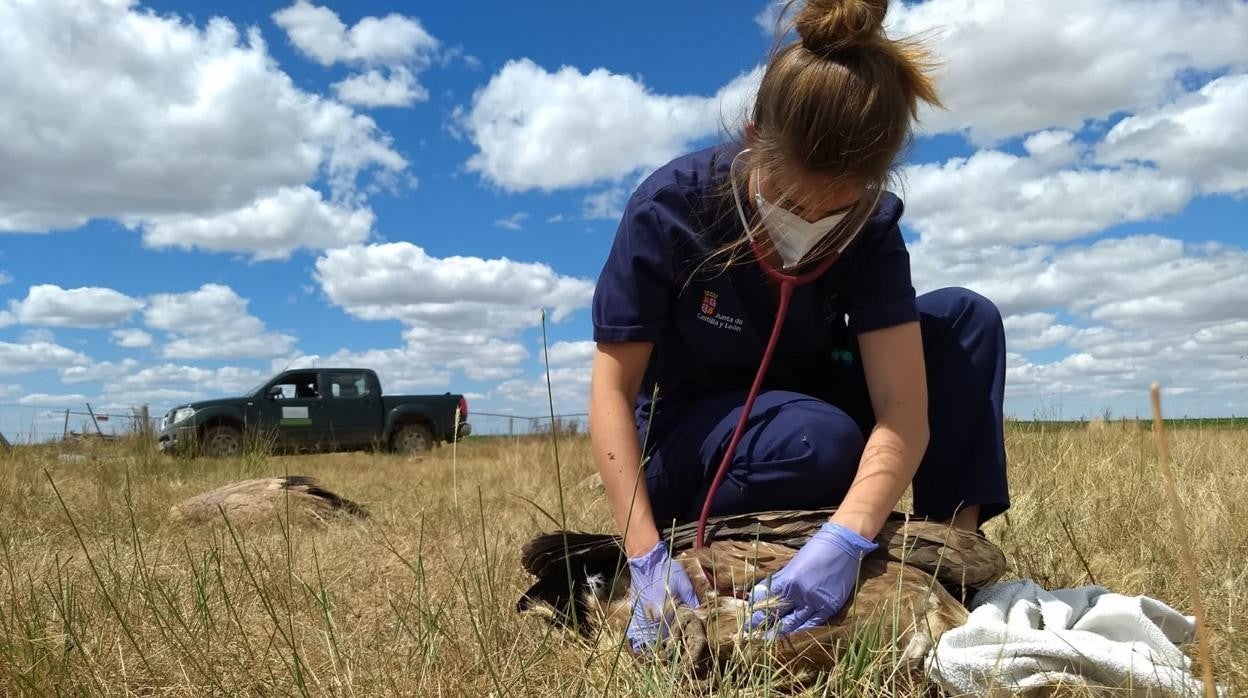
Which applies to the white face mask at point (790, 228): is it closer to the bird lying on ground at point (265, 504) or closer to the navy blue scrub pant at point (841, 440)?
the navy blue scrub pant at point (841, 440)

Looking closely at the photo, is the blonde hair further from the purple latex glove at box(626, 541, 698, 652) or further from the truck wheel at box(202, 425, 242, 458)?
the truck wheel at box(202, 425, 242, 458)

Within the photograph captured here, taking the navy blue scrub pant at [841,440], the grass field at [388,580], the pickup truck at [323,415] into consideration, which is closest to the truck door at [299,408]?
the pickup truck at [323,415]

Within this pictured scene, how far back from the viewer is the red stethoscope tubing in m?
1.90

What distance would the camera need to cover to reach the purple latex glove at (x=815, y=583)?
1.72 m

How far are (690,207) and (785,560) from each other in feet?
2.43

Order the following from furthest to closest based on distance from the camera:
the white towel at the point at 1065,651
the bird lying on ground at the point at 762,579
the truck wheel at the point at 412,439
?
the truck wheel at the point at 412,439 < the bird lying on ground at the point at 762,579 < the white towel at the point at 1065,651

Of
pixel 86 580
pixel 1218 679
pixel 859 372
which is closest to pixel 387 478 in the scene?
pixel 86 580

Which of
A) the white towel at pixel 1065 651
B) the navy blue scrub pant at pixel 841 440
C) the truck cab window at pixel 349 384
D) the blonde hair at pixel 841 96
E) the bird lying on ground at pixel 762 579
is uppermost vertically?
the truck cab window at pixel 349 384

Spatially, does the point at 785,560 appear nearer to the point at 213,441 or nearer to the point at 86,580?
the point at 86,580

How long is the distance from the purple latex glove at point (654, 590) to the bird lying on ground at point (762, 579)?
34 mm

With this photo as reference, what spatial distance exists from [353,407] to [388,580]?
513 inches

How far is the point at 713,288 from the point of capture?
2041 millimetres

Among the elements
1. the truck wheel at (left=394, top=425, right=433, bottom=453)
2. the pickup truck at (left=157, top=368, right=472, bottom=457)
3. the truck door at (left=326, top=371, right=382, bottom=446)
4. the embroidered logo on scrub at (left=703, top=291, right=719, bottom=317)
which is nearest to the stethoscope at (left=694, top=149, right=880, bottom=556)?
the embroidered logo on scrub at (left=703, top=291, right=719, bottom=317)

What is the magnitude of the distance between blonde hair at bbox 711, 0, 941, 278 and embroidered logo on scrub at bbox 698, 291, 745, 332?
30cm
